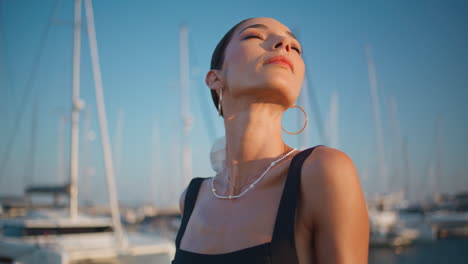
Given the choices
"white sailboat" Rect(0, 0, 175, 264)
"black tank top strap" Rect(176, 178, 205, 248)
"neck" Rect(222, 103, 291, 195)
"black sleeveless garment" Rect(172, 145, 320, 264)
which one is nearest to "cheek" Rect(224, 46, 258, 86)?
"neck" Rect(222, 103, 291, 195)

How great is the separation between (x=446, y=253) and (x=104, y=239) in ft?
96.9

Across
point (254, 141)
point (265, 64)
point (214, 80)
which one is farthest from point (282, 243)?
point (214, 80)

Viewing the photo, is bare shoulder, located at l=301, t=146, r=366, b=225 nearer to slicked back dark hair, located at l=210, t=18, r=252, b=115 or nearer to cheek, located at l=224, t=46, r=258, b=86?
cheek, located at l=224, t=46, r=258, b=86

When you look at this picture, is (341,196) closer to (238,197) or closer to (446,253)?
(238,197)

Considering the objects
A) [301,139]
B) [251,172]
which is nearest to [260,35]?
[251,172]

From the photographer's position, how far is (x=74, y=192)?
12.2 metres

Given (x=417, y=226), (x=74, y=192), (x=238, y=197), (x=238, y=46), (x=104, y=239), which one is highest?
(x=238, y=46)

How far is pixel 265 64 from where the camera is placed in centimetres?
137

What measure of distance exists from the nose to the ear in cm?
31

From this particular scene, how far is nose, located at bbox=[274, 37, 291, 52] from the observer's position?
141cm

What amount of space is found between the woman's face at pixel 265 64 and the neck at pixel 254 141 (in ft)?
0.20

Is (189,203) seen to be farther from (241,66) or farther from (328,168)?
(328,168)

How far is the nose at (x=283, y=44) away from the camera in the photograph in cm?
141

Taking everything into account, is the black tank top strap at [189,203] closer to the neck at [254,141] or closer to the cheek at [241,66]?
the neck at [254,141]
